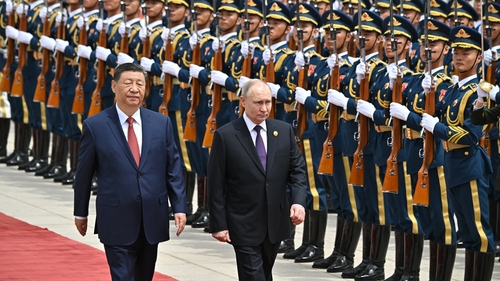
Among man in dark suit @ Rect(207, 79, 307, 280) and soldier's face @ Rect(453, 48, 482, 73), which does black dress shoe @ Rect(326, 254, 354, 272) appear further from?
man in dark suit @ Rect(207, 79, 307, 280)

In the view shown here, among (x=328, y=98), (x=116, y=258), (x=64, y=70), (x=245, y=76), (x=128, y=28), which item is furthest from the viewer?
(x=64, y=70)

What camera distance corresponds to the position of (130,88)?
6.99 metres

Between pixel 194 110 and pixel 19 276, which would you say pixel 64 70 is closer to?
pixel 194 110

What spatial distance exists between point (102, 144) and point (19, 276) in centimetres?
215

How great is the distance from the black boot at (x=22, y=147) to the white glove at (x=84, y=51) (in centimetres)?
179

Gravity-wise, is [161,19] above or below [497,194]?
above

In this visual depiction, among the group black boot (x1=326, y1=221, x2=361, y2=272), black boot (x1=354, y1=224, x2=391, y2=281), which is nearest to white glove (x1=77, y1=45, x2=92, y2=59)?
black boot (x1=326, y1=221, x2=361, y2=272)

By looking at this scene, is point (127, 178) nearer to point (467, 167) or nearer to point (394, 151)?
point (467, 167)

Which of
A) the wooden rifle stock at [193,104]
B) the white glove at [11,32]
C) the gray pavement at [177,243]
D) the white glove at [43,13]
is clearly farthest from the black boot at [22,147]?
the wooden rifle stock at [193,104]

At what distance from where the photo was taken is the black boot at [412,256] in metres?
8.96

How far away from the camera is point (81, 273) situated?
29.3 feet

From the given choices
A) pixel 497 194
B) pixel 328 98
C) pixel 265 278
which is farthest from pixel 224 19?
pixel 265 278

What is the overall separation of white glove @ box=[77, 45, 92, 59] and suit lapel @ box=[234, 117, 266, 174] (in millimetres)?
5948

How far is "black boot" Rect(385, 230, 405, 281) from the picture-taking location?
29.8ft
